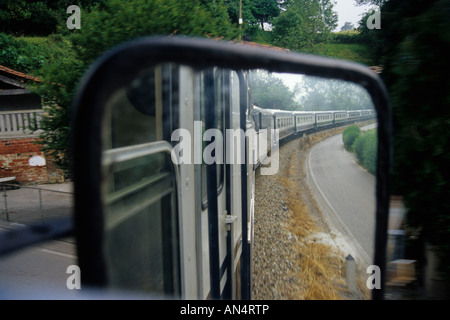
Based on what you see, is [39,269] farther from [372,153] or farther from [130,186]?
[372,153]

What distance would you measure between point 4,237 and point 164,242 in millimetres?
787

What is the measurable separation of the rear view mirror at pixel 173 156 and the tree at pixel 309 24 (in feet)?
92.3

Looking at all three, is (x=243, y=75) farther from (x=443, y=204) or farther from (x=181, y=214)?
(x=443, y=204)

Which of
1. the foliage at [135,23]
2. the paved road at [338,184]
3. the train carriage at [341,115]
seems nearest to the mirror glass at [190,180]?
the train carriage at [341,115]

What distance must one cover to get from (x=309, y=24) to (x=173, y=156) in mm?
32764

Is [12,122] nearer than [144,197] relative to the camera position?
No

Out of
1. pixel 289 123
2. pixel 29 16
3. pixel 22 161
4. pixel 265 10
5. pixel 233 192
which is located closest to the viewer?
pixel 233 192

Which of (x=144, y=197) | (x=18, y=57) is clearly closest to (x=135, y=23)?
(x=144, y=197)

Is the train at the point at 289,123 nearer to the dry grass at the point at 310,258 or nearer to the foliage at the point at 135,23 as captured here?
the dry grass at the point at 310,258

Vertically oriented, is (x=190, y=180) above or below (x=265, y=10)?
below

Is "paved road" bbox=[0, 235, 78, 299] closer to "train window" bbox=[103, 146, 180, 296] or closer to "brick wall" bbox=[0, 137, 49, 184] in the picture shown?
"train window" bbox=[103, 146, 180, 296]

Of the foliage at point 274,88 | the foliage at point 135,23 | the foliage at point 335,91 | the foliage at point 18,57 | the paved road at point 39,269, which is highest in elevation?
the foliage at point 18,57

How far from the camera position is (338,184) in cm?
1200

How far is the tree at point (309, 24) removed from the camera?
28938 mm
